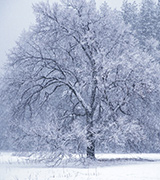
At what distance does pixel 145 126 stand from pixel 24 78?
6583 mm

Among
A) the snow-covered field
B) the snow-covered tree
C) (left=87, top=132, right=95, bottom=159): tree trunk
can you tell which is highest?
the snow-covered tree

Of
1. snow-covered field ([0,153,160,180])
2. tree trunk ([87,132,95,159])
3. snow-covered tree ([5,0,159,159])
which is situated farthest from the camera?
snow-covered tree ([5,0,159,159])

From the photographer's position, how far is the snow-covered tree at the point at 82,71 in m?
15.5

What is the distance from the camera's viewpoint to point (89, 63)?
18.2m

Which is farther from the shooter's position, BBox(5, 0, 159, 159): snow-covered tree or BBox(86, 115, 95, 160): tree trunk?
BBox(5, 0, 159, 159): snow-covered tree

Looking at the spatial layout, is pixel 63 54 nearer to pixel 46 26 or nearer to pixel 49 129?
Answer: pixel 46 26

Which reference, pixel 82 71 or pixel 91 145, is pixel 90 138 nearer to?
pixel 91 145

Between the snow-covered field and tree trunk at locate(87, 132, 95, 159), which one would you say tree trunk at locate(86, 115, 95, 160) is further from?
the snow-covered field

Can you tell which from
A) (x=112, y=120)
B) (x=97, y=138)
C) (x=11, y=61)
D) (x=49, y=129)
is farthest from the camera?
(x=11, y=61)

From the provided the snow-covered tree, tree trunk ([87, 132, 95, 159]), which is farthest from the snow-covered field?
the snow-covered tree

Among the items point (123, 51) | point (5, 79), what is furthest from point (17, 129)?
point (123, 51)

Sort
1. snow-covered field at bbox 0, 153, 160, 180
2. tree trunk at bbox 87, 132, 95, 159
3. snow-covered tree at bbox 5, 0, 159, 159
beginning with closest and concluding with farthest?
snow-covered field at bbox 0, 153, 160, 180
tree trunk at bbox 87, 132, 95, 159
snow-covered tree at bbox 5, 0, 159, 159

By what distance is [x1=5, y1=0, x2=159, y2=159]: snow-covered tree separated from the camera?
15549 millimetres

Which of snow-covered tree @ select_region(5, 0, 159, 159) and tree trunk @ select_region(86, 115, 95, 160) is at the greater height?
snow-covered tree @ select_region(5, 0, 159, 159)
